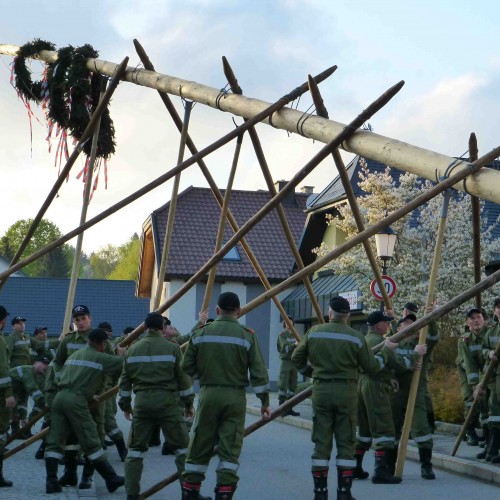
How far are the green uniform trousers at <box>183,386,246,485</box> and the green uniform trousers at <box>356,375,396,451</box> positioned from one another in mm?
2875

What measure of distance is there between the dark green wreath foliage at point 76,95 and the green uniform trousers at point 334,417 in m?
6.74

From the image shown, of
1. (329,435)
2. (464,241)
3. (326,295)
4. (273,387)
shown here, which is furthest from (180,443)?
(273,387)

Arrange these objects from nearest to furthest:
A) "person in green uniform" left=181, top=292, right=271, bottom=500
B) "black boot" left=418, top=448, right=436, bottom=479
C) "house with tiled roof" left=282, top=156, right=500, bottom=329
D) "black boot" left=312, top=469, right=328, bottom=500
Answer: "person in green uniform" left=181, top=292, right=271, bottom=500, "black boot" left=312, top=469, right=328, bottom=500, "black boot" left=418, top=448, right=436, bottom=479, "house with tiled roof" left=282, top=156, right=500, bottom=329

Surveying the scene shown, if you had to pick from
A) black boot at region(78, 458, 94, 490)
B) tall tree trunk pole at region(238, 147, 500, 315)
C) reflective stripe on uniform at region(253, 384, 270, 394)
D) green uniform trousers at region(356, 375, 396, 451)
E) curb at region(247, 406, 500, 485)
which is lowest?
black boot at region(78, 458, 94, 490)

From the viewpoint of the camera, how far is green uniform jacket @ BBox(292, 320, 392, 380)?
10.6m

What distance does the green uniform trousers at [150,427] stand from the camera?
10.2 meters

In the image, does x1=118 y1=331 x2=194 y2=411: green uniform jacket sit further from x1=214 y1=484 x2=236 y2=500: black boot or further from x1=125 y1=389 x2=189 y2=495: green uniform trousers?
x1=214 y1=484 x2=236 y2=500: black boot

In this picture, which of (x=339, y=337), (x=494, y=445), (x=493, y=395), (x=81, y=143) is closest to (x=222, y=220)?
(x=81, y=143)

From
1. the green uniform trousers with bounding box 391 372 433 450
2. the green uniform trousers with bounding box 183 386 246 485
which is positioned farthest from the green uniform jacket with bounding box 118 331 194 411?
the green uniform trousers with bounding box 391 372 433 450

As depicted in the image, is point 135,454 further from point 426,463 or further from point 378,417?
point 426,463

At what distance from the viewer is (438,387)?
2000 centimetres

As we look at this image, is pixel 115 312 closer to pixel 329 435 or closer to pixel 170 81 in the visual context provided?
pixel 170 81

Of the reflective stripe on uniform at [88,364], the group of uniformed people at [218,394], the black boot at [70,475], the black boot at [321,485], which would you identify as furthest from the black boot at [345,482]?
the black boot at [70,475]

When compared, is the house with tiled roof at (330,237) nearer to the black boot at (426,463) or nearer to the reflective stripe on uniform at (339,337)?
the black boot at (426,463)
